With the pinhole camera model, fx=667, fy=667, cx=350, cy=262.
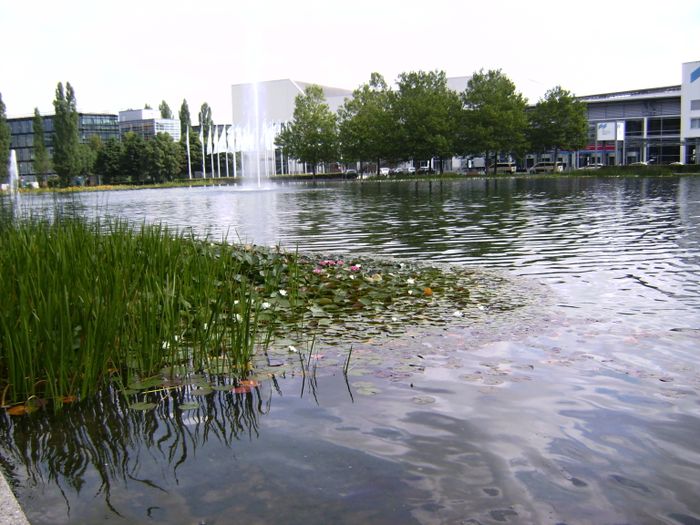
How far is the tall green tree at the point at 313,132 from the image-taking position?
82.1 meters

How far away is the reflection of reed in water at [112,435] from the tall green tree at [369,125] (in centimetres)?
6878

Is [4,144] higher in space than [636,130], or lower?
lower

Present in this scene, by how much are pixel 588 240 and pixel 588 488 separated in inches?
514

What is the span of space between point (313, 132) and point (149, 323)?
78.5 m

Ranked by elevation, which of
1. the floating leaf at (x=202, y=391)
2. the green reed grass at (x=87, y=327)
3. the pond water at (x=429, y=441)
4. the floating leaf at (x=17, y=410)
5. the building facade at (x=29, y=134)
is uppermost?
the building facade at (x=29, y=134)

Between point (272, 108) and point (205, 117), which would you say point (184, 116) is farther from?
point (272, 108)

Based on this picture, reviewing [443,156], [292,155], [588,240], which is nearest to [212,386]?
[588,240]

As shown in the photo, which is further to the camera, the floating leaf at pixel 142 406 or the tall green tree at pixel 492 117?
the tall green tree at pixel 492 117

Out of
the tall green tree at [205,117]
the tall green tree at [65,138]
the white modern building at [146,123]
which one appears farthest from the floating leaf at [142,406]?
the white modern building at [146,123]

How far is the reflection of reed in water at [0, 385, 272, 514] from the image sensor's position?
3859mm

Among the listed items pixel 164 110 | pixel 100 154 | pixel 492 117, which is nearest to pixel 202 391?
pixel 492 117

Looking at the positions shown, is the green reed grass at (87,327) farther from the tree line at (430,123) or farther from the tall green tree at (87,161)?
the tall green tree at (87,161)

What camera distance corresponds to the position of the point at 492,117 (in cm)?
6844

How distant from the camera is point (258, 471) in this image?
152 inches
